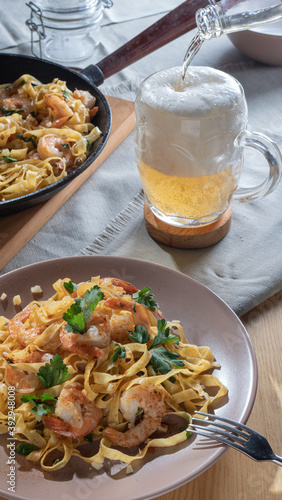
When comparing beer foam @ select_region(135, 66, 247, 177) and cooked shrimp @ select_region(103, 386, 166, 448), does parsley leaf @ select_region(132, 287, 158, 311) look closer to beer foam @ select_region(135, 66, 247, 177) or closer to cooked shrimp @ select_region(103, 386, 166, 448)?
cooked shrimp @ select_region(103, 386, 166, 448)

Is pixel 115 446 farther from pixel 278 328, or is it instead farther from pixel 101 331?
pixel 278 328

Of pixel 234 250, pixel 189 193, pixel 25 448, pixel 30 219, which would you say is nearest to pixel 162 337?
pixel 25 448

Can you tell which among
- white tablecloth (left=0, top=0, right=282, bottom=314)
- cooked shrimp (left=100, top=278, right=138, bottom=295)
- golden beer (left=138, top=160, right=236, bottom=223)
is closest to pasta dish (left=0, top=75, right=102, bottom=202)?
white tablecloth (left=0, top=0, right=282, bottom=314)

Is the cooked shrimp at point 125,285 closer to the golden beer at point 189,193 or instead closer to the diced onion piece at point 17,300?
the diced onion piece at point 17,300

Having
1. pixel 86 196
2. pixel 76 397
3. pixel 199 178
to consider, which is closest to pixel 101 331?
pixel 76 397

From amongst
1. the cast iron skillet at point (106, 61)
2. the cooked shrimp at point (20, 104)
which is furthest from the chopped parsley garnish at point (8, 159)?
the cast iron skillet at point (106, 61)

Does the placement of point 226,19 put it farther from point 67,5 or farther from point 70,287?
point 67,5
